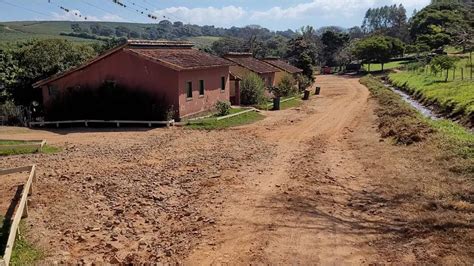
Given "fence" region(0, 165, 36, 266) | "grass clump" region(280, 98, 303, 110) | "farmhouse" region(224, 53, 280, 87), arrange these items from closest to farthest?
"fence" region(0, 165, 36, 266), "grass clump" region(280, 98, 303, 110), "farmhouse" region(224, 53, 280, 87)

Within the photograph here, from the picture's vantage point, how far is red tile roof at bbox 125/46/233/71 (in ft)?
87.2

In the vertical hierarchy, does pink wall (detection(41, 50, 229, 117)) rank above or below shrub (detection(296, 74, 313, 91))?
above

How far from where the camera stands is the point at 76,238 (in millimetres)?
9648

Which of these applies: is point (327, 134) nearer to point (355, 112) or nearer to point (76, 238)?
point (355, 112)

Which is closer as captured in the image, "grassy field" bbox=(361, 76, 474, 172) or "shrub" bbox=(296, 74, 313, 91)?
"grassy field" bbox=(361, 76, 474, 172)

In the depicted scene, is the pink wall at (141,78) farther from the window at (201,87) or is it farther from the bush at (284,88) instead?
the bush at (284,88)

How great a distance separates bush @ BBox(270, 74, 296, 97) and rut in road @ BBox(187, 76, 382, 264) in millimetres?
23115

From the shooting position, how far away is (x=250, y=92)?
123 feet

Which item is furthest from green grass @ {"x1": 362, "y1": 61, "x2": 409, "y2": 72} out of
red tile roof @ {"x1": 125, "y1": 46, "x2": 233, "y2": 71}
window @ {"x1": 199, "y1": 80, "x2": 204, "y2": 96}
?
window @ {"x1": 199, "y1": 80, "x2": 204, "y2": 96}

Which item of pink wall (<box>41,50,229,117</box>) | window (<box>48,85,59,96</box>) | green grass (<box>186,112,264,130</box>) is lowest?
green grass (<box>186,112,264,130</box>)

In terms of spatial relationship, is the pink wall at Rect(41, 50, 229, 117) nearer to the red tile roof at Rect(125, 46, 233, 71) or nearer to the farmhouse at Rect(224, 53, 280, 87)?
the red tile roof at Rect(125, 46, 233, 71)

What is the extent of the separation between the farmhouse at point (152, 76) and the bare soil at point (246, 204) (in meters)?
6.54

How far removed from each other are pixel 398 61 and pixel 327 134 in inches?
2962

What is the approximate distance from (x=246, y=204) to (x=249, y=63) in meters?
33.0
